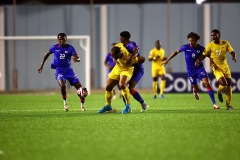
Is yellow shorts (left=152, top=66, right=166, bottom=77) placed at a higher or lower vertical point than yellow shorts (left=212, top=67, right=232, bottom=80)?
higher

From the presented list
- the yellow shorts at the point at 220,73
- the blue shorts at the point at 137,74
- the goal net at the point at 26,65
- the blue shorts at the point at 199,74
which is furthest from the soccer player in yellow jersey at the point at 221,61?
the goal net at the point at 26,65

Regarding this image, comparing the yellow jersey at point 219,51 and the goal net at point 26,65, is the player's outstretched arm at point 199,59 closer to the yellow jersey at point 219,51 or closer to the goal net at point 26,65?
the yellow jersey at point 219,51

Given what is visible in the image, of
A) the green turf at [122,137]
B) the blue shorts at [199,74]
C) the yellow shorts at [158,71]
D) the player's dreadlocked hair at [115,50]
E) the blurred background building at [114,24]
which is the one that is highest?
the blurred background building at [114,24]

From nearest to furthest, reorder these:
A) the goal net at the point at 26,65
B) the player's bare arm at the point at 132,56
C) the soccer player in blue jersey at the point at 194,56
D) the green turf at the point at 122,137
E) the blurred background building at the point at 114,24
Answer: the green turf at the point at 122,137 < the player's bare arm at the point at 132,56 < the soccer player in blue jersey at the point at 194,56 < the goal net at the point at 26,65 < the blurred background building at the point at 114,24

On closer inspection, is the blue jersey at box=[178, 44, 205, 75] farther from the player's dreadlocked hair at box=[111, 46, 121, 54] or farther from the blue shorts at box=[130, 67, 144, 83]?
the player's dreadlocked hair at box=[111, 46, 121, 54]

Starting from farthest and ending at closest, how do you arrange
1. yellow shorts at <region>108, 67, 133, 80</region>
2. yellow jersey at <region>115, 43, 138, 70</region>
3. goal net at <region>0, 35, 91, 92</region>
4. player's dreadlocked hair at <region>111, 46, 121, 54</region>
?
goal net at <region>0, 35, 91, 92</region> < yellow shorts at <region>108, 67, 133, 80</region> < yellow jersey at <region>115, 43, 138, 70</region> < player's dreadlocked hair at <region>111, 46, 121, 54</region>

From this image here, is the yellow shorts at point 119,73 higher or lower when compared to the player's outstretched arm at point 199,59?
lower

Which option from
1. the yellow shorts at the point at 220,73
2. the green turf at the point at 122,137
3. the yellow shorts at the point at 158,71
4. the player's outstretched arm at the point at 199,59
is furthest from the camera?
the yellow shorts at the point at 158,71

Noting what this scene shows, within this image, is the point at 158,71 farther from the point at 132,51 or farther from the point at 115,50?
the point at 115,50

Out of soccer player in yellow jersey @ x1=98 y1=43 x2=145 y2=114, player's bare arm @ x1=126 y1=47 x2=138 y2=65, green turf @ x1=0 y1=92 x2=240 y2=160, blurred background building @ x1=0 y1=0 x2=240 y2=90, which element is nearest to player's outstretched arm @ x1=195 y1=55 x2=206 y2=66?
soccer player in yellow jersey @ x1=98 y1=43 x2=145 y2=114

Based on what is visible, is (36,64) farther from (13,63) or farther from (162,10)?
(162,10)

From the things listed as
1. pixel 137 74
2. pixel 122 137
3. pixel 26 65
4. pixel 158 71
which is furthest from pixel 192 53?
pixel 26 65

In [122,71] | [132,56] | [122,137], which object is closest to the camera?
[122,137]

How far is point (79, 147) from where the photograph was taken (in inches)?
366
